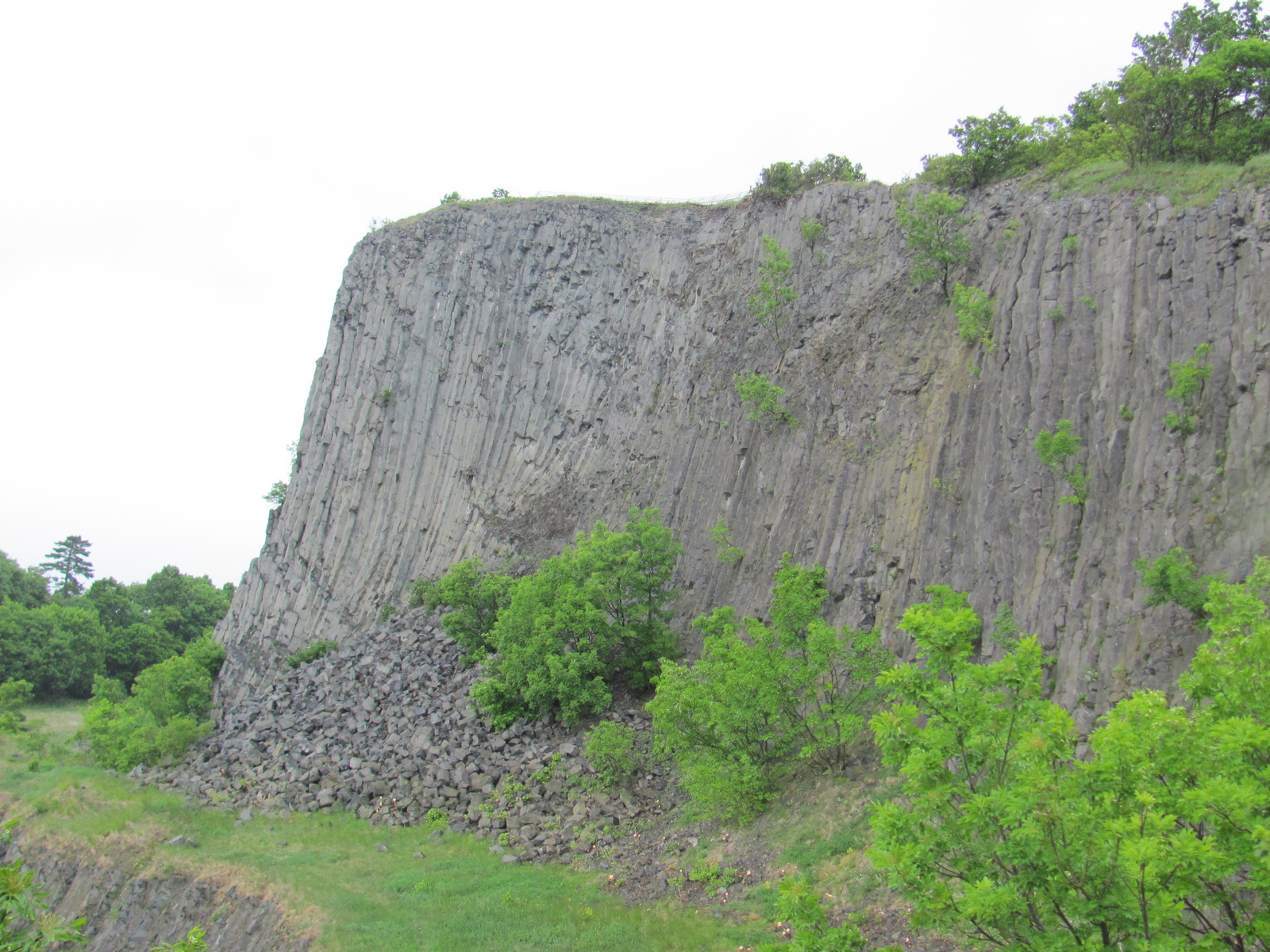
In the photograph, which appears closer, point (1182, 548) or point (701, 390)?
point (1182, 548)

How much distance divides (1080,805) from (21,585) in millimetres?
92226

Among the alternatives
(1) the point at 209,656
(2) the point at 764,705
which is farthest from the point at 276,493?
(2) the point at 764,705

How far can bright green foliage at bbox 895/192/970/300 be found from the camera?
27.2m

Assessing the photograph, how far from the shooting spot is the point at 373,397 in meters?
47.6

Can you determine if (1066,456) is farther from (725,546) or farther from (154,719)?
(154,719)

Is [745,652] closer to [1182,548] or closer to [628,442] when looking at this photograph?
[1182,548]

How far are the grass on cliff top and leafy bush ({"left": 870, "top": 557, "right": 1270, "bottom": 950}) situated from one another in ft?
29.1

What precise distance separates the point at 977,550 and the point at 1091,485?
3495mm

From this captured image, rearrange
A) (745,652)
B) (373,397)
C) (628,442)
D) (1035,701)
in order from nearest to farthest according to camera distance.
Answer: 1. (1035,701)
2. (745,652)
3. (628,442)
4. (373,397)

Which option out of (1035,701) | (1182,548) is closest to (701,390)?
(1182,548)

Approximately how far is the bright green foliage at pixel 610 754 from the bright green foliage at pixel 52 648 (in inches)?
2144

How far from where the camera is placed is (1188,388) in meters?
15.2

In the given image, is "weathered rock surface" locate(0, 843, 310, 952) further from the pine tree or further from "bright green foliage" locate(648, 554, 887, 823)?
the pine tree

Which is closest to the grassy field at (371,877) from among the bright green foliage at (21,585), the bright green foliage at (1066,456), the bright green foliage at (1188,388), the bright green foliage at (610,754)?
the bright green foliage at (610,754)
